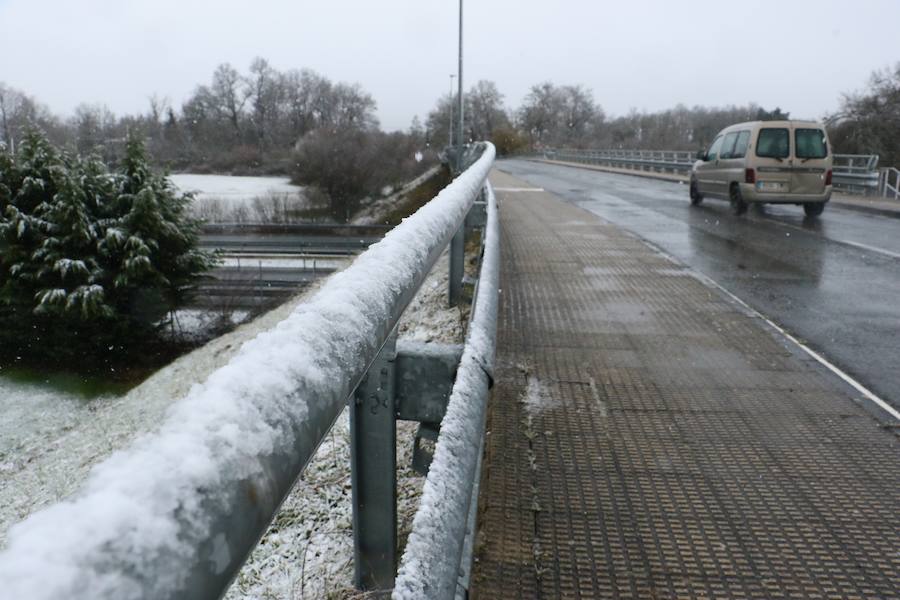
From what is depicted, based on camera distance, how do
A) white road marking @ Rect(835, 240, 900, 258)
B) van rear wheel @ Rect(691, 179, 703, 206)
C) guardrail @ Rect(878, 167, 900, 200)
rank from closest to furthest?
white road marking @ Rect(835, 240, 900, 258), van rear wheel @ Rect(691, 179, 703, 206), guardrail @ Rect(878, 167, 900, 200)

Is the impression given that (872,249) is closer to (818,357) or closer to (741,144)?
(741,144)

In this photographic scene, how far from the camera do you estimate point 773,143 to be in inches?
563

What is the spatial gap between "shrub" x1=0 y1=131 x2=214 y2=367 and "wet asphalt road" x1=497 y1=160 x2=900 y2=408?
1615cm

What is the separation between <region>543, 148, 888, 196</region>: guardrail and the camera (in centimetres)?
2083

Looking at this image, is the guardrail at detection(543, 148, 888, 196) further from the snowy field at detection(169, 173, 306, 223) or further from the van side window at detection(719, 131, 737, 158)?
the snowy field at detection(169, 173, 306, 223)

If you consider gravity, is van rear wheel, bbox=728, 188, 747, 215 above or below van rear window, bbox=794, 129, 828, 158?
below

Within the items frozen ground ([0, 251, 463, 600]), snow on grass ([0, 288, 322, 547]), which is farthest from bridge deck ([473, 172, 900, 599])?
snow on grass ([0, 288, 322, 547])

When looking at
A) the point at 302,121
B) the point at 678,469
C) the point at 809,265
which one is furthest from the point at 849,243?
the point at 302,121

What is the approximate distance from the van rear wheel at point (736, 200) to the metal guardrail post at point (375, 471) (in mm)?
13663

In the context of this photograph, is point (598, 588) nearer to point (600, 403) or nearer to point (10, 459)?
point (600, 403)

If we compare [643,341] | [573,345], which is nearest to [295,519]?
[573,345]

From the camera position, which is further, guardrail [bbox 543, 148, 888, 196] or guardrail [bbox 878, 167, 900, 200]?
guardrail [bbox 543, 148, 888, 196]

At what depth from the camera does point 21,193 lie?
83.0ft

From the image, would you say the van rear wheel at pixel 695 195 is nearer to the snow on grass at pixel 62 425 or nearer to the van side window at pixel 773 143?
the van side window at pixel 773 143
